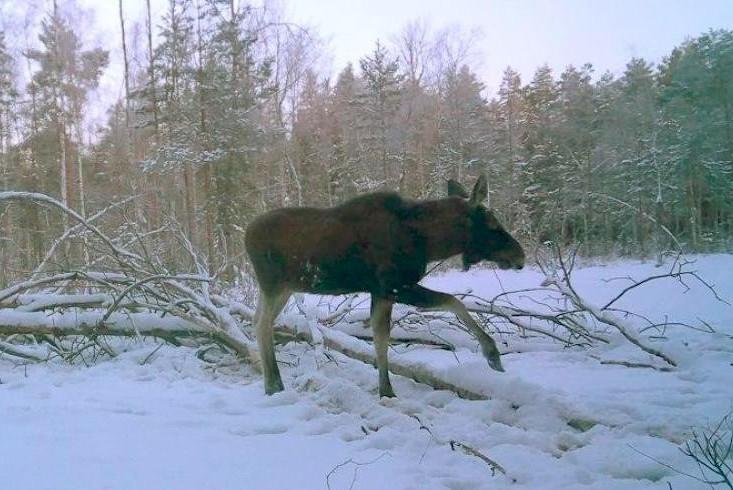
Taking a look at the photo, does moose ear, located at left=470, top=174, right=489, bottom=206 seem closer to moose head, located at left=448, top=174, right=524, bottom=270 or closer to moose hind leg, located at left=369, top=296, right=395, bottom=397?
moose head, located at left=448, top=174, right=524, bottom=270

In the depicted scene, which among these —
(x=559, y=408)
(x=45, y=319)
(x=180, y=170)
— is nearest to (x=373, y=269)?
(x=559, y=408)

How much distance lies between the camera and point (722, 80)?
25.4ft

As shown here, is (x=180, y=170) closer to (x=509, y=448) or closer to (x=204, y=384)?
(x=204, y=384)

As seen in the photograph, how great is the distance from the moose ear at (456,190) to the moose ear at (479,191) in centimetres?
22

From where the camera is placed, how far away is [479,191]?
12.3 ft

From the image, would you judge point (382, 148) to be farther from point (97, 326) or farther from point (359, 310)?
point (97, 326)

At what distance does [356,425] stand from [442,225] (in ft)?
4.74

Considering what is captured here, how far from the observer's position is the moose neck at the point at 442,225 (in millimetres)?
3834

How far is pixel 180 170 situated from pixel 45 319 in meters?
2.57

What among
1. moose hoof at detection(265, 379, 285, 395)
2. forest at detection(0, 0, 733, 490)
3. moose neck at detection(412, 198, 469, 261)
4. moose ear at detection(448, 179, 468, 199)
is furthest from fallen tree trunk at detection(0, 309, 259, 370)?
moose ear at detection(448, 179, 468, 199)

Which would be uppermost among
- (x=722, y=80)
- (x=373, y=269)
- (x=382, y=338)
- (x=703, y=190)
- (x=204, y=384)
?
(x=722, y=80)

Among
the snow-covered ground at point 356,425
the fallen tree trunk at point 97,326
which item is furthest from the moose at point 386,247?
the fallen tree trunk at point 97,326

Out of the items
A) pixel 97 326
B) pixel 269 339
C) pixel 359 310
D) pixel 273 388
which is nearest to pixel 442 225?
pixel 269 339

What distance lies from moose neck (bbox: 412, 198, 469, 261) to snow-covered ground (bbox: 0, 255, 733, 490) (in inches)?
32.7
